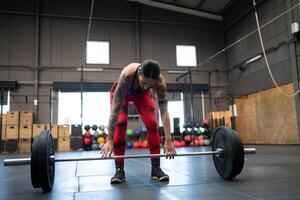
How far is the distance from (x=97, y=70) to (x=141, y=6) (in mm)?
2638

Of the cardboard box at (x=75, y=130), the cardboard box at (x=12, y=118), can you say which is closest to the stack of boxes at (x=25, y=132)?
the cardboard box at (x=12, y=118)

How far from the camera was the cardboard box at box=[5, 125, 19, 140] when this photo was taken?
7961mm

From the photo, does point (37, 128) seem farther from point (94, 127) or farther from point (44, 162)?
point (44, 162)

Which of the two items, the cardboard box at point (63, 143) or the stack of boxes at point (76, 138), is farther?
the stack of boxes at point (76, 138)

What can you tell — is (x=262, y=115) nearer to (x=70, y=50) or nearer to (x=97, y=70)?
(x=97, y=70)

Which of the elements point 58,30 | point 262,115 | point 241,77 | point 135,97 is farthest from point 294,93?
point 58,30

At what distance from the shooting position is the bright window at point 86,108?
942cm

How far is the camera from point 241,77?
32.5 ft

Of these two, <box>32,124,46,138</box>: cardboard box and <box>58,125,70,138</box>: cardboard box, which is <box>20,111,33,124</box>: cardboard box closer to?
<box>32,124,46,138</box>: cardboard box

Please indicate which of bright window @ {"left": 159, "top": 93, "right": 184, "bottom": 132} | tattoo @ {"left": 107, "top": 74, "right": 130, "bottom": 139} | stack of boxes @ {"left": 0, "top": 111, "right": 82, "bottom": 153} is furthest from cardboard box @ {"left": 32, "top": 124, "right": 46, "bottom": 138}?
tattoo @ {"left": 107, "top": 74, "right": 130, "bottom": 139}

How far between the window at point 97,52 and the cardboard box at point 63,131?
2.33 m

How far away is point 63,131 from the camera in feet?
27.4

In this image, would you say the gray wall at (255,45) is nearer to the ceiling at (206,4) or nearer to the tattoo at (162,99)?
the ceiling at (206,4)

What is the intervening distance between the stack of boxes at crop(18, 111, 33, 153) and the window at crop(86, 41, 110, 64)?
99.8 inches
